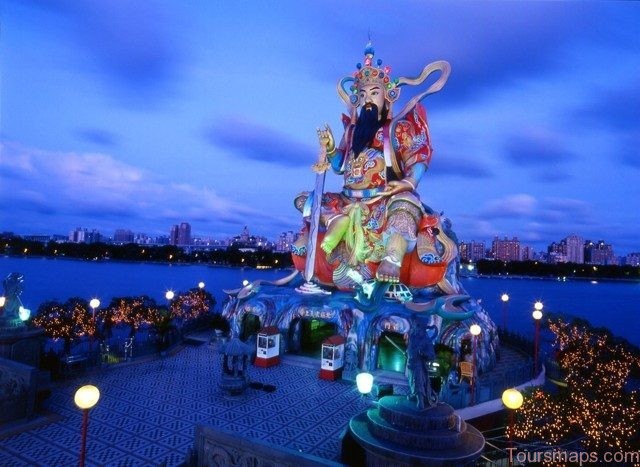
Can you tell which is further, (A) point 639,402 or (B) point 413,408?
(A) point 639,402

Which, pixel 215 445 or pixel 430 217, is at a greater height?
pixel 430 217

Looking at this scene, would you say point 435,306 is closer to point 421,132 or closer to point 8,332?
point 421,132

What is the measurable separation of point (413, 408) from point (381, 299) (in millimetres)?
9314

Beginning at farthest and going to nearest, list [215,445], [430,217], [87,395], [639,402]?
1. [430,217]
2. [639,402]
3. [215,445]
4. [87,395]

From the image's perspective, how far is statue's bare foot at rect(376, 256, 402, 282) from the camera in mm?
15602

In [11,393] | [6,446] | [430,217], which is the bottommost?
[6,446]

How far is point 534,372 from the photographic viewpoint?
14.9 meters

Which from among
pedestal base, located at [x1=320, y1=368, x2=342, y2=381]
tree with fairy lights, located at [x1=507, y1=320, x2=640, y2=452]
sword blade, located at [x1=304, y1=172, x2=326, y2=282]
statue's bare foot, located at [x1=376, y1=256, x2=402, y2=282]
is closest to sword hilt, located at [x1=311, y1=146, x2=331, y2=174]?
sword blade, located at [x1=304, y1=172, x2=326, y2=282]

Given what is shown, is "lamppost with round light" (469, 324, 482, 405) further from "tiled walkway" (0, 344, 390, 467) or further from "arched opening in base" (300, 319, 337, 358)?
"arched opening in base" (300, 319, 337, 358)

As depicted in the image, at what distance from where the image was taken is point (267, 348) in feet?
51.2

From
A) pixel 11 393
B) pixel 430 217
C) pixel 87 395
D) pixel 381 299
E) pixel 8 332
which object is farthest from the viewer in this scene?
pixel 430 217

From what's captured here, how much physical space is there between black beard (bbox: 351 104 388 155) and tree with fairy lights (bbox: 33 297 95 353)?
12758 millimetres

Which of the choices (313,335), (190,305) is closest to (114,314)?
(190,305)

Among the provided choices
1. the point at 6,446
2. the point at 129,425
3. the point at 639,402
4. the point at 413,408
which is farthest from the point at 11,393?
the point at 639,402
